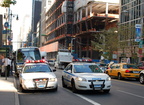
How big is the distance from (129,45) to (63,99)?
2744 centimetres

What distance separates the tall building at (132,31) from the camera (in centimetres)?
3070

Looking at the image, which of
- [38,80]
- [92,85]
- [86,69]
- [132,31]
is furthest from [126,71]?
[132,31]

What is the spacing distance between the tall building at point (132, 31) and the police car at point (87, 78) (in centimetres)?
1633

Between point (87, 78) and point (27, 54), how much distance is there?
1307 cm

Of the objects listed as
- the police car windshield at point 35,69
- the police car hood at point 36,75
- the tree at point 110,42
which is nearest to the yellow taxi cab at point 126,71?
the police car windshield at point 35,69

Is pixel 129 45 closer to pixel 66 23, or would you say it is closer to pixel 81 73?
pixel 81 73

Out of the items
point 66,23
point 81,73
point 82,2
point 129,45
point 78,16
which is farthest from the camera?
point 66,23

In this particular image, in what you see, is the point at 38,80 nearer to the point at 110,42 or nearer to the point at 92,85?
the point at 92,85

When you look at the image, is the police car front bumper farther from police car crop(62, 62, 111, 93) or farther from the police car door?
the police car door

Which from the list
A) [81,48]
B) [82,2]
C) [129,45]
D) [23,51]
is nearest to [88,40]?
[81,48]

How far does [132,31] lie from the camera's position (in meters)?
33.8

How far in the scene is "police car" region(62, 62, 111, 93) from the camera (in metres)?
11.4

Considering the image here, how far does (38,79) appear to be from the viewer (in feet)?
39.0

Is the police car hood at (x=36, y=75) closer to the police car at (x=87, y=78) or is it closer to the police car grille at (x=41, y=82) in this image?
the police car grille at (x=41, y=82)
